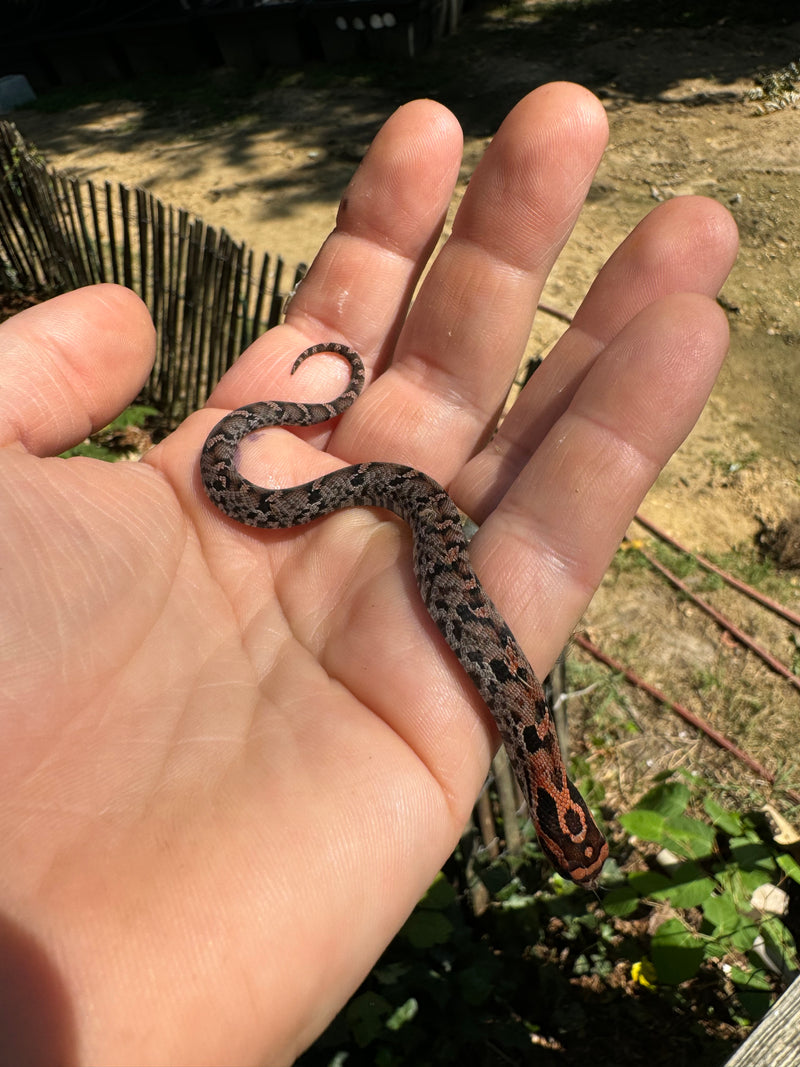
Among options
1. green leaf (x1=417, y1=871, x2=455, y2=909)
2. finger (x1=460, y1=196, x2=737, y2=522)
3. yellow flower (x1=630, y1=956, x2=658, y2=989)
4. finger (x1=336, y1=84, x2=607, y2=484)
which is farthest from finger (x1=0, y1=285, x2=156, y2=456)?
yellow flower (x1=630, y1=956, x2=658, y2=989)

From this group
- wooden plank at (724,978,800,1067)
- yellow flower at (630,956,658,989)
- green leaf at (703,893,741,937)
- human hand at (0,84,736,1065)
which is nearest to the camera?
wooden plank at (724,978,800,1067)

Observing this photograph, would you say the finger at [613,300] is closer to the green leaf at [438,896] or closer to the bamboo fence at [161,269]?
the green leaf at [438,896]

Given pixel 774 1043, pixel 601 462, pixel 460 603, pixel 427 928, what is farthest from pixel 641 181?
pixel 774 1043

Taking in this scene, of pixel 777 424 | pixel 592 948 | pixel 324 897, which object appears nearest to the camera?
pixel 324 897

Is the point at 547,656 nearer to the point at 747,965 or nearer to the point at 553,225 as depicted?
the point at 747,965

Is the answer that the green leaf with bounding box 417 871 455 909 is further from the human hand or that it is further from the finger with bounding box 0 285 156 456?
the finger with bounding box 0 285 156 456

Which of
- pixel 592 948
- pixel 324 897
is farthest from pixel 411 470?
pixel 592 948

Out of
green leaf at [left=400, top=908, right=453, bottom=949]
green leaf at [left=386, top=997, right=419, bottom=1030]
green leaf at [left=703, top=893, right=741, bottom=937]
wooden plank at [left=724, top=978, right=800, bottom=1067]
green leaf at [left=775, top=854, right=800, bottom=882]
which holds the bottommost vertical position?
green leaf at [left=386, top=997, right=419, bottom=1030]
